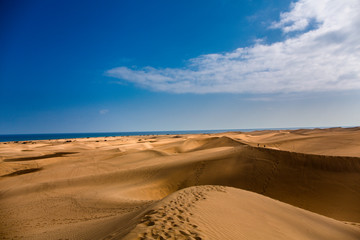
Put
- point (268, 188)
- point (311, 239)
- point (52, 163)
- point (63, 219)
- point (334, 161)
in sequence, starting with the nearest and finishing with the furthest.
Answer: point (311, 239), point (63, 219), point (268, 188), point (334, 161), point (52, 163)

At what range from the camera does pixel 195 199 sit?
6.10 m

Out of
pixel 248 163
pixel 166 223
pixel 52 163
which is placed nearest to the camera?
pixel 166 223

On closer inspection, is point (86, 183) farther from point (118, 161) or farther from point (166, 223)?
point (166, 223)

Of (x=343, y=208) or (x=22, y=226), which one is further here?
(x=343, y=208)

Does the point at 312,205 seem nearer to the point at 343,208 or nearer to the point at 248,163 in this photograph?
the point at 343,208

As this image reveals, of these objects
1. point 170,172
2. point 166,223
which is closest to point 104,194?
point 170,172

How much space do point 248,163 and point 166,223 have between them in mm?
10301

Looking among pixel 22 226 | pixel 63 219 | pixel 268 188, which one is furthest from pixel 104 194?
pixel 268 188

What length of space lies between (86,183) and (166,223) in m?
11.6

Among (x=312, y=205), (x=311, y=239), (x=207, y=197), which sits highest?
(x=207, y=197)

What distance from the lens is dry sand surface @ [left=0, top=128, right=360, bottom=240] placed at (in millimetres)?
4727

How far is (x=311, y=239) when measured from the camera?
16.5 ft

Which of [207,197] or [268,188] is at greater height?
[207,197]

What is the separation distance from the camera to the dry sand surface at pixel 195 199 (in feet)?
15.5
